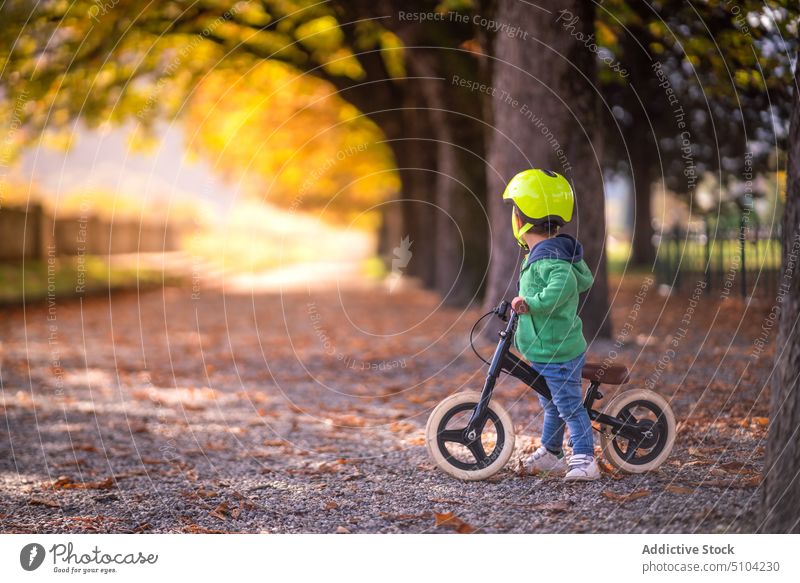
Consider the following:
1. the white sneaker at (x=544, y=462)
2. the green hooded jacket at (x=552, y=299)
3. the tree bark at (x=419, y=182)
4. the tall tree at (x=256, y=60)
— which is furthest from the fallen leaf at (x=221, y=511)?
the tree bark at (x=419, y=182)

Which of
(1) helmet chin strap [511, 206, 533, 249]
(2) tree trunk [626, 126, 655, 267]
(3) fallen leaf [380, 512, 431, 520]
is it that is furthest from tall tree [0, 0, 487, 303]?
(3) fallen leaf [380, 512, 431, 520]

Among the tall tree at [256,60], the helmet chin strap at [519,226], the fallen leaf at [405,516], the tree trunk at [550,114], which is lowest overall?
the fallen leaf at [405,516]

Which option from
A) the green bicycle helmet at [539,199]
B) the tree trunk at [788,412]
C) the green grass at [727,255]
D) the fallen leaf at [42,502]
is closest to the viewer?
the tree trunk at [788,412]

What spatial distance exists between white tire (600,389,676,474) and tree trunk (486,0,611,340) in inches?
90.5

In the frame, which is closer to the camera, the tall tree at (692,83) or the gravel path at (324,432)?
the gravel path at (324,432)

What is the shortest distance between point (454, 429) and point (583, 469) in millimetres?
681

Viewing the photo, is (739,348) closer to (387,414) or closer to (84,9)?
(387,414)

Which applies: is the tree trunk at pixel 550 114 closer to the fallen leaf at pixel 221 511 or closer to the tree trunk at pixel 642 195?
the fallen leaf at pixel 221 511

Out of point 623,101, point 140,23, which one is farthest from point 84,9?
point 623,101

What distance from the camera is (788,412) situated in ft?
11.6

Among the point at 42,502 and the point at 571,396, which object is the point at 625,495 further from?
the point at 42,502

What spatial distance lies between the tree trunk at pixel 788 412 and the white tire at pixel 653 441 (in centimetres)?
62

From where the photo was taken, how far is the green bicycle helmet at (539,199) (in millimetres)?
4051
